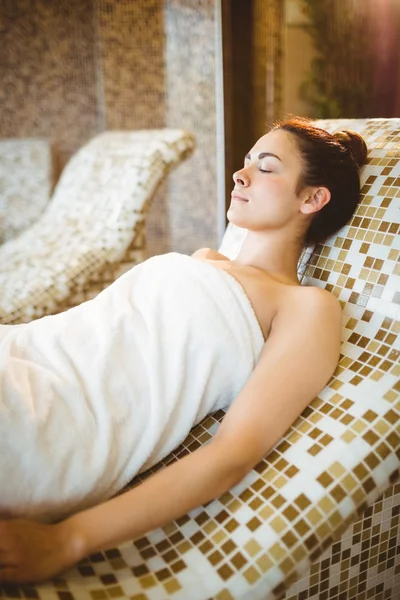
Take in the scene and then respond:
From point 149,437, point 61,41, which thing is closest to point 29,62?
point 61,41

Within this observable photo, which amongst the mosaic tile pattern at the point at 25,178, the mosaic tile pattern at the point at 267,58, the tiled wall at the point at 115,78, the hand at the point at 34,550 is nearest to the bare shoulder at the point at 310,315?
the hand at the point at 34,550

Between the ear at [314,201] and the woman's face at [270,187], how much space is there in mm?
15

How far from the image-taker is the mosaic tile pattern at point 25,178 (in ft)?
12.1

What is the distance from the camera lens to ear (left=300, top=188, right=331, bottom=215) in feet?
4.49

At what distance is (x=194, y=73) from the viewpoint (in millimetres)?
4160

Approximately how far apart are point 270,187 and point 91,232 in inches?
57.3

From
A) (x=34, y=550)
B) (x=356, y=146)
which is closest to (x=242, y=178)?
(x=356, y=146)

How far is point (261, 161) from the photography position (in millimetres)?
1388

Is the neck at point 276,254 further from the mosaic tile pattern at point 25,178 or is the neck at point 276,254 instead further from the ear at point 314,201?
the mosaic tile pattern at point 25,178

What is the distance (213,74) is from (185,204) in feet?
3.18

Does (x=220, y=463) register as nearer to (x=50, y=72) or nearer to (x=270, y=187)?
(x=270, y=187)

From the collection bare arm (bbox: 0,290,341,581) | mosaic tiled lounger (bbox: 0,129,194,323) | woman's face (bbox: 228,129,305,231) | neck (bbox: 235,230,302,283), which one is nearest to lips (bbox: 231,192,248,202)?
woman's face (bbox: 228,129,305,231)

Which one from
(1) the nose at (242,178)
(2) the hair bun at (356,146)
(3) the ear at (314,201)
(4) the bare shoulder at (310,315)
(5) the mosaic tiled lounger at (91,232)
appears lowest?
(5) the mosaic tiled lounger at (91,232)

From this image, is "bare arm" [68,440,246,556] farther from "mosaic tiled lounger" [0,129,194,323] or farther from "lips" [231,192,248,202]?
"mosaic tiled lounger" [0,129,194,323]
